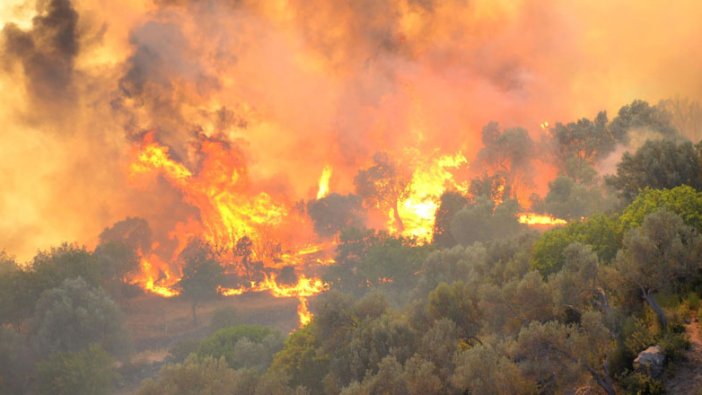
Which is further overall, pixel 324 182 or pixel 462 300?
pixel 324 182

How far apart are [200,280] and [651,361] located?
80.5 m

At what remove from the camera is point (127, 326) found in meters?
96.7

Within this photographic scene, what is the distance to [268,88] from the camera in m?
126

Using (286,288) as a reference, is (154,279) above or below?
above

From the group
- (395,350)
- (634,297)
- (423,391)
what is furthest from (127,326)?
(634,297)

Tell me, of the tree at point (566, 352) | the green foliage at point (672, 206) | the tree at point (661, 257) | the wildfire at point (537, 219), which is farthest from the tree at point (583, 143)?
the tree at point (566, 352)

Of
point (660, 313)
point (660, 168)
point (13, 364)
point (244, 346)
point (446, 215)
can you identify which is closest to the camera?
point (660, 313)

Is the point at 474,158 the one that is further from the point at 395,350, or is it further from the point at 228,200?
the point at 395,350

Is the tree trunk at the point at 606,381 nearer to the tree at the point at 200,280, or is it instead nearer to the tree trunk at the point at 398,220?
the tree at the point at 200,280

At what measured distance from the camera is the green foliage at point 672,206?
135 ft

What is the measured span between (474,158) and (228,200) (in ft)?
158

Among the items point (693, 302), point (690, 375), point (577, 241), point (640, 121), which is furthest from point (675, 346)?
point (640, 121)

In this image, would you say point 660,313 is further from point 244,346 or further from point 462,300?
point 244,346

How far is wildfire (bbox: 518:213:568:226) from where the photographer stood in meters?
91.7
